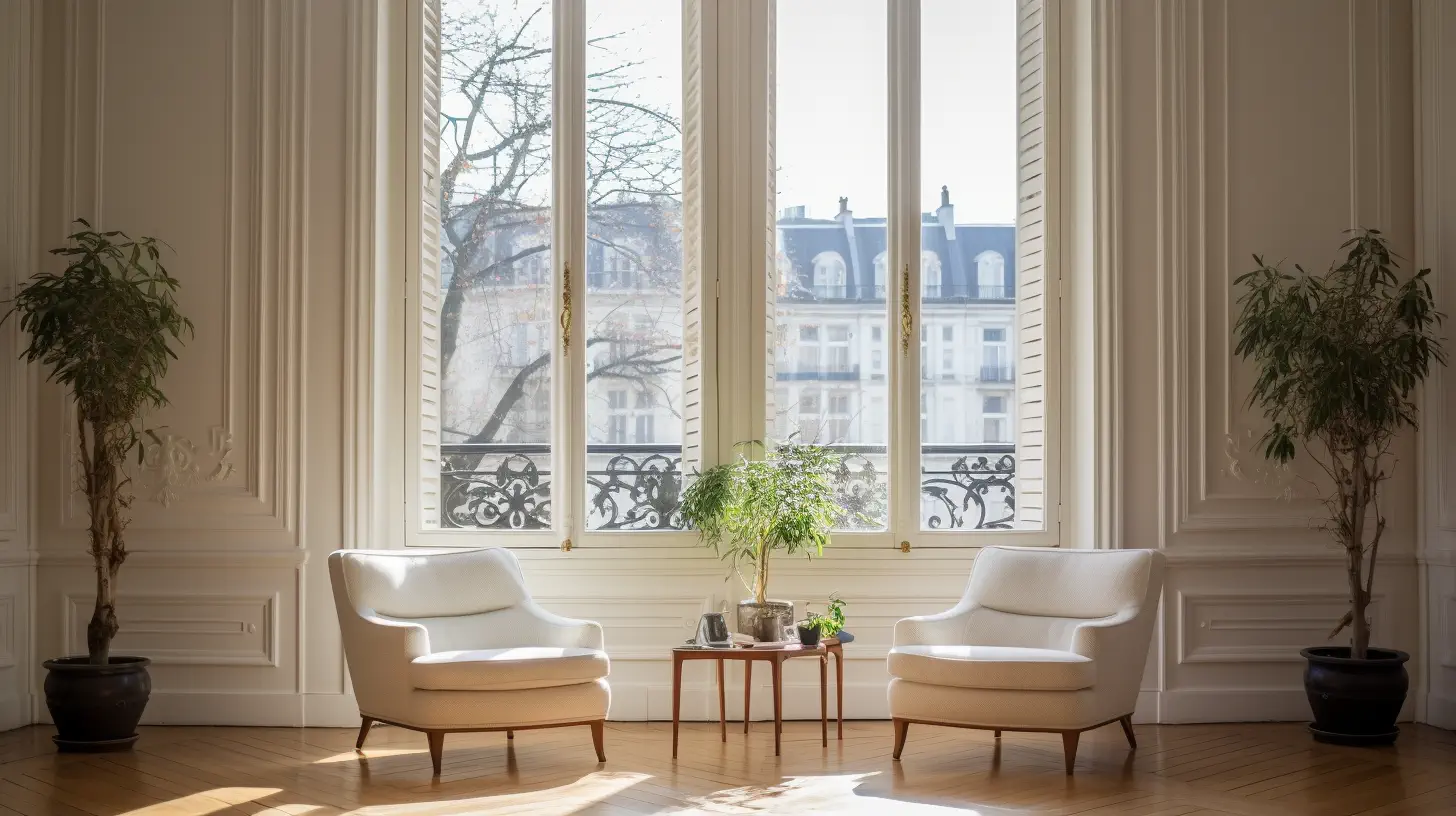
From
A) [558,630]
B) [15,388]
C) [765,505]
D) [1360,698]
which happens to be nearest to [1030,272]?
[765,505]

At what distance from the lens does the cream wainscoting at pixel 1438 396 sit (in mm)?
5227

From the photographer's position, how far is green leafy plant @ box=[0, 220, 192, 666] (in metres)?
4.89

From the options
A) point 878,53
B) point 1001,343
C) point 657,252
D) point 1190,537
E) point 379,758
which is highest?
point 878,53

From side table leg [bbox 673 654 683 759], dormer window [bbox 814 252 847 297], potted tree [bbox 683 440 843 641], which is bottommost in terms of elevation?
side table leg [bbox 673 654 683 759]

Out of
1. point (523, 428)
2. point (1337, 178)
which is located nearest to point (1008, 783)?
point (523, 428)

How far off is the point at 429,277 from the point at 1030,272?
272 cm

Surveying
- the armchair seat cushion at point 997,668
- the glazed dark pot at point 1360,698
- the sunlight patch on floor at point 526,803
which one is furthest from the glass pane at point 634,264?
the glazed dark pot at point 1360,698

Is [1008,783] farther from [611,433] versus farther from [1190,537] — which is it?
[611,433]

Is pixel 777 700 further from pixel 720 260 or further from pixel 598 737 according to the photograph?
pixel 720 260

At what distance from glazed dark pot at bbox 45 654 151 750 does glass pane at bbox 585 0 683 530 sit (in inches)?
76.7

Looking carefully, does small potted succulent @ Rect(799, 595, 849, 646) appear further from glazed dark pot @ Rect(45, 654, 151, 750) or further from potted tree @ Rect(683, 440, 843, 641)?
glazed dark pot @ Rect(45, 654, 151, 750)

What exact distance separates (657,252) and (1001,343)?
1.62 metres

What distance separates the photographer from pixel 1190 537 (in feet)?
17.7

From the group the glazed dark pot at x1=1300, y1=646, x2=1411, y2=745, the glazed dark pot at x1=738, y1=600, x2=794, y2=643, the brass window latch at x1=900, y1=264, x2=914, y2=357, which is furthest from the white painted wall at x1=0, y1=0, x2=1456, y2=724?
the brass window latch at x1=900, y1=264, x2=914, y2=357
